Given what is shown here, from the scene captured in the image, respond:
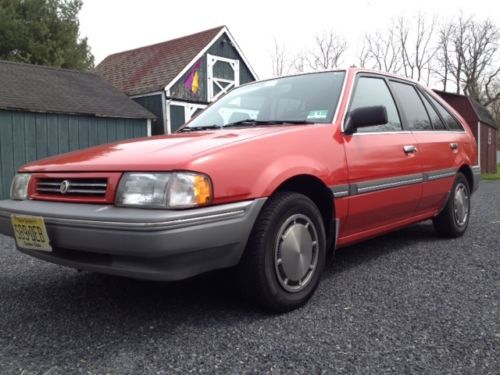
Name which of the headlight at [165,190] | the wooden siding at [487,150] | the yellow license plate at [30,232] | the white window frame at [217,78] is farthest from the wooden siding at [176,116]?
the wooden siding at [487,150]

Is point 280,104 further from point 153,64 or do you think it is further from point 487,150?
point 487,150

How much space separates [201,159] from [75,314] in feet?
4.12

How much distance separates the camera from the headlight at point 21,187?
2.79m

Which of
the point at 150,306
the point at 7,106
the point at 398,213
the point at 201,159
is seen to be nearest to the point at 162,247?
the point at 201,159

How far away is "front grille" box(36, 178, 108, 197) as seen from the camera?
2354 mm

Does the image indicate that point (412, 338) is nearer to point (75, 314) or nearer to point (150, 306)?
point (150, 306)

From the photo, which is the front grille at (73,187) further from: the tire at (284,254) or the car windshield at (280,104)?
the car windshield at (280,104)

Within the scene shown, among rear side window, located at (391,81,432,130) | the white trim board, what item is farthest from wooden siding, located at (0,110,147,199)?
rear side window, located at (391,81,432,130)

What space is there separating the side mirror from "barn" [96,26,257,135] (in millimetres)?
13118

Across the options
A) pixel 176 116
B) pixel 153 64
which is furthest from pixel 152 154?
pixel 153 64

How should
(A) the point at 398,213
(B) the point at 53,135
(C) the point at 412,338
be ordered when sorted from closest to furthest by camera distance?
(C) the point at 412,338 → (A) the point at 398,213 → (B) the point at 53,135

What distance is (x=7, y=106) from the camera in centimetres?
1055

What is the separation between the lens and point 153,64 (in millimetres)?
18859

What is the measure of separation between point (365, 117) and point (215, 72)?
1579cm
